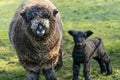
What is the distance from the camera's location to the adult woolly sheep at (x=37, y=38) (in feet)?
26.4

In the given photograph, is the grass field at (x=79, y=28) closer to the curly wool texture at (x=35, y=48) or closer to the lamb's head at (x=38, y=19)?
the curly wool texture at (x=35, y=48)

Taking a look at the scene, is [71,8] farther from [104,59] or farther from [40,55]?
[40,55]

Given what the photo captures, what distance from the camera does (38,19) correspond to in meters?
7.96

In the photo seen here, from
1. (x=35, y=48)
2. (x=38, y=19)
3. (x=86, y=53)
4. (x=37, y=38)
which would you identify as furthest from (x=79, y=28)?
(x=38, y=19)

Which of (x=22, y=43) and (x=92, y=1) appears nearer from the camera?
(x=22, y=43)

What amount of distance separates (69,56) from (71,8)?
982cm

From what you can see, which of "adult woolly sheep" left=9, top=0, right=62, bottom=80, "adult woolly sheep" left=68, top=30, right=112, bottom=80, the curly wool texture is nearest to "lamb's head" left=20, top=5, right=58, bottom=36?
"adult woolly sheep" left=9, top=0, right=62, bottom=80

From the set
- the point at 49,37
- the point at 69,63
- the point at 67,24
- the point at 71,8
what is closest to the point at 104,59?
the point at 69,63

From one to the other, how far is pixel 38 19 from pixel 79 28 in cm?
1014

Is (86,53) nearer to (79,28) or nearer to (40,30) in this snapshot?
(40,30)

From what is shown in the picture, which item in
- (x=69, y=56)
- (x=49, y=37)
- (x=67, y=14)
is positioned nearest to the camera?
(x=49, y=37)

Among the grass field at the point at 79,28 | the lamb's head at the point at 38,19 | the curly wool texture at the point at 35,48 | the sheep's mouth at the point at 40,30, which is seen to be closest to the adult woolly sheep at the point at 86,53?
the grass field at the point at 79,28

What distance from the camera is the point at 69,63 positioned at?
1252 cm

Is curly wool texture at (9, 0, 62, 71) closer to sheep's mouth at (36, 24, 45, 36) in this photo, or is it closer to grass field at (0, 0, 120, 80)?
sheep's mouth at (36, 24, 45, 36)
